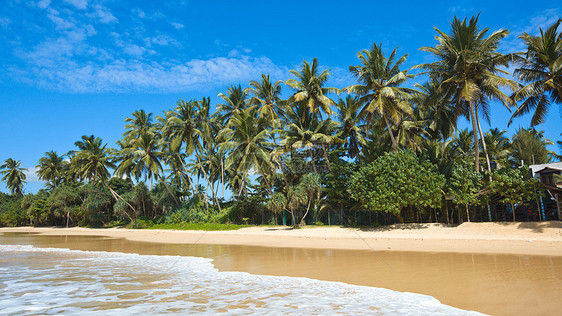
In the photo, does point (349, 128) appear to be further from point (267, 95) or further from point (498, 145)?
point (498, 145)

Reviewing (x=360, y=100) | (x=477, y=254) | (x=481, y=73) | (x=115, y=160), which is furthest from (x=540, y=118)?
(x=115, y=160)

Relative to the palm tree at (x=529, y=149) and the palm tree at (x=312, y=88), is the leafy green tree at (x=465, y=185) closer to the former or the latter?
the palm tree at (x=312, y=88)

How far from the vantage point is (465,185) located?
685 inches

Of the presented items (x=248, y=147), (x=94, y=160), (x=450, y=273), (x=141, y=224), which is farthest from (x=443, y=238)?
(x=94, y=160)

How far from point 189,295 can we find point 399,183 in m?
14.3

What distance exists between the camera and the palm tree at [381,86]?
69.4 feet

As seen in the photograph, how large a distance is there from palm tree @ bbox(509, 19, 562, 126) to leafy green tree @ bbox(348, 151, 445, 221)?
5.63m

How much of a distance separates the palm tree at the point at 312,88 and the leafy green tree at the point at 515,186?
38.9ft

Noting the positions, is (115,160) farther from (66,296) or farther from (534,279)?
(534,279)

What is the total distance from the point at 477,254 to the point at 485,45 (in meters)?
13.3

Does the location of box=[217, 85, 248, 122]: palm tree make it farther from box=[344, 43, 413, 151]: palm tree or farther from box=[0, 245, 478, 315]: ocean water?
box=[0, 245, 478, 315]: ocean water

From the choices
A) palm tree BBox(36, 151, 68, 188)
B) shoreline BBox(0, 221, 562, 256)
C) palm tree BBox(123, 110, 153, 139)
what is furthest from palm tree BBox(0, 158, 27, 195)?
shoreline BBox(0, 221, 562, 256)

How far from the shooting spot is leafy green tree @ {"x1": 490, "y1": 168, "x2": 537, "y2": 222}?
16078 millimetres

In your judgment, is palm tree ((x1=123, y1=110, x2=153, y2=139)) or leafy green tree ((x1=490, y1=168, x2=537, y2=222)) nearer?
leafy green tree ((x1=490, y1=168, x2=537, y2=222))
